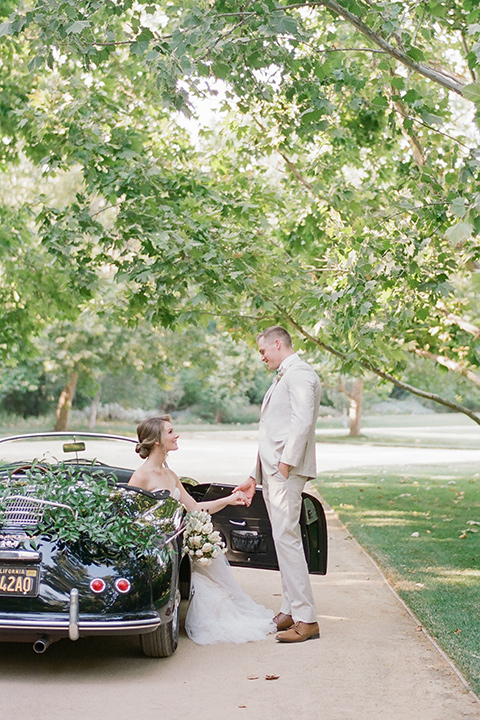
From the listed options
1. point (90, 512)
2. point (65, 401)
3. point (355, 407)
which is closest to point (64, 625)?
point (90, 512)

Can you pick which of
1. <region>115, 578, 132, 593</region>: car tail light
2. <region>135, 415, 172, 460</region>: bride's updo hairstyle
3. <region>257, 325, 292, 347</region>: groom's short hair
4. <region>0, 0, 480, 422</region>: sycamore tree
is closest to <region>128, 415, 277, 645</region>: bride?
<region>135, 415, 172, 460</region>: bride's updo hairstyle

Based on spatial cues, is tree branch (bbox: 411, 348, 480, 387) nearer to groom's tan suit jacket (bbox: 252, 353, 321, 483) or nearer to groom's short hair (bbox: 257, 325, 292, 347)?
groom's short hair (bbox: 257, 325, 292, 347)

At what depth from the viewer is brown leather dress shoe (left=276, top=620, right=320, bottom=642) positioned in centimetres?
589

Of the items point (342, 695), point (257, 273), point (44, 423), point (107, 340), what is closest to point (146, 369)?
point (107, 340)

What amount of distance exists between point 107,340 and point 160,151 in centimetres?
2685

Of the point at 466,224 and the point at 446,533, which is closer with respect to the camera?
the point at 466,224

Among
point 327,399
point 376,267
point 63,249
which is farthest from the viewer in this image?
point 327,399

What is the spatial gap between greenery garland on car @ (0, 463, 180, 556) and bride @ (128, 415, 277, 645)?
59 cm

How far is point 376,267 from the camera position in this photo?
27.8 feet

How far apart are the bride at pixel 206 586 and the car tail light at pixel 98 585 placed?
1.27 metres

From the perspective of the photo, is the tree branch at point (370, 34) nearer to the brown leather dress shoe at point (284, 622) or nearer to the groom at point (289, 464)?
the groom at point (289, 464)

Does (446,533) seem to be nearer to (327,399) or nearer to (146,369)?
(146,369)

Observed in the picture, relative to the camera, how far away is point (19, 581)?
4.82 metres

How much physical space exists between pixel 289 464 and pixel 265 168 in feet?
28.2
